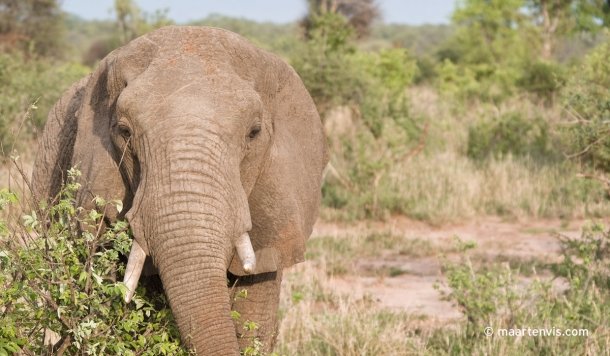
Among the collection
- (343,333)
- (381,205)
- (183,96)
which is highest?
(183,96)

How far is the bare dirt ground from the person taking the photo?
24.5ft

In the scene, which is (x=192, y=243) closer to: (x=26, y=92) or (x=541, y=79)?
(x=26, y=92)

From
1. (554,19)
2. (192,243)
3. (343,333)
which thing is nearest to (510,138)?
(343,333)

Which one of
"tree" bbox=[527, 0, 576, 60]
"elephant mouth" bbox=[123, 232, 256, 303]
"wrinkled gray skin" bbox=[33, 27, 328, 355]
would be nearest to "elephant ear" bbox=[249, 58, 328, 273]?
"wrinkled gray skin" bbox=[33, 27, 328, 355]

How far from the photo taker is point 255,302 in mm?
4203

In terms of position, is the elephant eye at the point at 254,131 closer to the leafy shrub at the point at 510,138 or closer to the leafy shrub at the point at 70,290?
the leafy shrub at the point at 70,290

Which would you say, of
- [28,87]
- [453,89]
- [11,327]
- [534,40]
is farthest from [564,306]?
[534,40]

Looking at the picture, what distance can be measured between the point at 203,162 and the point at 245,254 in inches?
16.0

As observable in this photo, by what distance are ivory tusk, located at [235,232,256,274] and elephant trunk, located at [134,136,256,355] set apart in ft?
0.31

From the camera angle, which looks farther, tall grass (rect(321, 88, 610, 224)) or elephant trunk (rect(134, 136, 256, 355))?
tall grass (rect(321, 88, 610, 224))

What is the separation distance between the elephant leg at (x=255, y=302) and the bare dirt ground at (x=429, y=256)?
2330 millimetres

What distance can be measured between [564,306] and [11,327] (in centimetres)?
415

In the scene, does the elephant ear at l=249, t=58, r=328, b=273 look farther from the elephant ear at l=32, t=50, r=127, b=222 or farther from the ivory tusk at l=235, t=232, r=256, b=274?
the elephant ear at l=32, t=50, r=127, b=222

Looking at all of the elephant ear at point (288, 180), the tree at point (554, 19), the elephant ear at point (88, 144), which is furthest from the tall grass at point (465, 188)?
the tree at point (554, 19)
